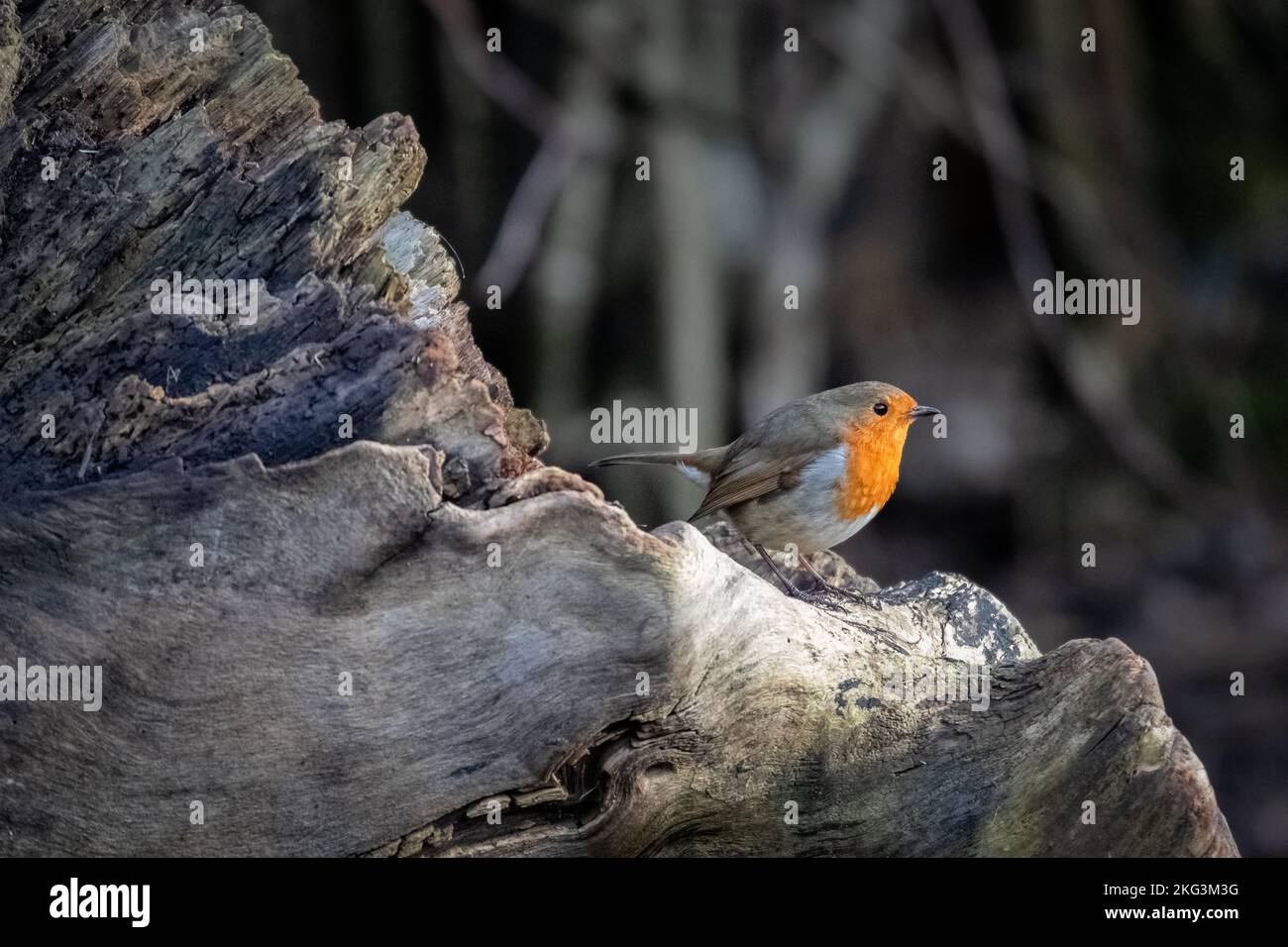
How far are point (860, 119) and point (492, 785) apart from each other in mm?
8188

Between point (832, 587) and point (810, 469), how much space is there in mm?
592

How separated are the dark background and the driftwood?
5243mm

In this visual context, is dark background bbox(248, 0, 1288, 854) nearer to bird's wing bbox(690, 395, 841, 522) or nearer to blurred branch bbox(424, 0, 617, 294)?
blurred branch bbox(424, 0, 617, 294)

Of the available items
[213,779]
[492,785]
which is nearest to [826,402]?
[492,785]

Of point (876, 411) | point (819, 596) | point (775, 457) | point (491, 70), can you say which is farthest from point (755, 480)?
point (491, 70)

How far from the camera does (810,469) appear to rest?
4980 millimetres

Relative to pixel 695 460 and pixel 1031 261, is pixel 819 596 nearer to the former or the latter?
pixel 695 460

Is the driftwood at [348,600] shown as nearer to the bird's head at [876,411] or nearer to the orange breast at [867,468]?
the orange breast at [867,468]

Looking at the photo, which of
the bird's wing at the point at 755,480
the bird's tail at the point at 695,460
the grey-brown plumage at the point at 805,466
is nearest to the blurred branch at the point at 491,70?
the bird's tail at the point at 695,460

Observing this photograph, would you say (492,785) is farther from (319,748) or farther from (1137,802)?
(1137,802)

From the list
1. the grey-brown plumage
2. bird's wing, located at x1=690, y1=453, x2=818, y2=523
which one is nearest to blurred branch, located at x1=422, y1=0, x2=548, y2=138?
the grey-brown plumage

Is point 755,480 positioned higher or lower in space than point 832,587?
higher

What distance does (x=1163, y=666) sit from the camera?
8719 mm

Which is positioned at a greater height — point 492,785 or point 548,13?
point 548,13
